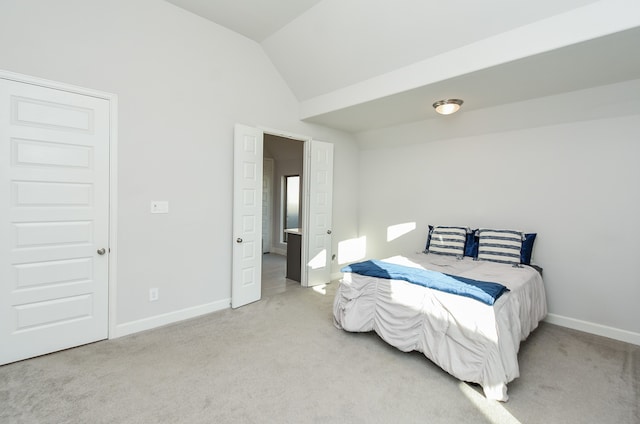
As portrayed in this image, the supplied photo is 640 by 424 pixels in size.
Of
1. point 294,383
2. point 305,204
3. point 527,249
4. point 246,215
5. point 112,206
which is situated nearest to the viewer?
point 294,383

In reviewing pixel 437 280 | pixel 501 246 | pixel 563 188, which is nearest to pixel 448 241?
pixel 501 246

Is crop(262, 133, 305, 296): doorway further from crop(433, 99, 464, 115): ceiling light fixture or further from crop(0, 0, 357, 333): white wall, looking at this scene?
crop(433, 99, 464, 115): ceiling light fixture

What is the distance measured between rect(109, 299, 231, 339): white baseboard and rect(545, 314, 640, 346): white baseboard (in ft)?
12.4

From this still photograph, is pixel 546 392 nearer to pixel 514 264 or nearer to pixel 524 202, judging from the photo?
pixel 514 264

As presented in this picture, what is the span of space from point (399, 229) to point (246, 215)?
2512 millimetres

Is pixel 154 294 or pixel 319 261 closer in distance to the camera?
pixel 154 294

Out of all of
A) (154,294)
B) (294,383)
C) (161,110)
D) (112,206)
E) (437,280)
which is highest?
(161,110)

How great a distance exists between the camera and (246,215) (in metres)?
3.69

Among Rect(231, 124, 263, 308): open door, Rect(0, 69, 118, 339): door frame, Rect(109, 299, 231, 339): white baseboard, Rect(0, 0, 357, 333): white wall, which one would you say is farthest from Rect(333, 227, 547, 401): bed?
Rect(0, 69, 118, 339): door frame

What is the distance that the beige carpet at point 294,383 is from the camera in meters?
1.87

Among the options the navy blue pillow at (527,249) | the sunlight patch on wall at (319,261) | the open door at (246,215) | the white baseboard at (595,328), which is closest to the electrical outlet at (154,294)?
the open door at (246,215)

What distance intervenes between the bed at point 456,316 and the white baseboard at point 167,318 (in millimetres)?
1447

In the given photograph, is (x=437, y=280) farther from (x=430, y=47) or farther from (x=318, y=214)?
(x=318, y=214)

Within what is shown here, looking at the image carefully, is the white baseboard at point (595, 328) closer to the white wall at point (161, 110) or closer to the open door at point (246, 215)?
the open door at point (246, 215)
